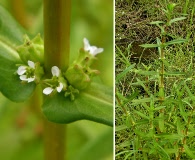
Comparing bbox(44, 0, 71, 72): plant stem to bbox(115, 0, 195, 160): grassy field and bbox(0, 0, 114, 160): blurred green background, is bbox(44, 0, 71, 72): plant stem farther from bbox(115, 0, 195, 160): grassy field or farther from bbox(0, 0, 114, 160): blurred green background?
bbox(0, 0, 114, 160): blurred green background

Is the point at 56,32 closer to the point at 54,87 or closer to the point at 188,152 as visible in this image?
the point at 54,87

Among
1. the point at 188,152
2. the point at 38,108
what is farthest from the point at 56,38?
the point at 38,108

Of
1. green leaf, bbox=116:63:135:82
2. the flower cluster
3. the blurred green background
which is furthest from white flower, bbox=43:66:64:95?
the blurred green background

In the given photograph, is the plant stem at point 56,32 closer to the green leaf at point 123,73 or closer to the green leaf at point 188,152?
the green leaf at point 123,73

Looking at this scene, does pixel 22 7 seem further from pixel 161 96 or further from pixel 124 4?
pixel 161 96

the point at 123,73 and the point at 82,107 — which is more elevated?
the point at 123,73
